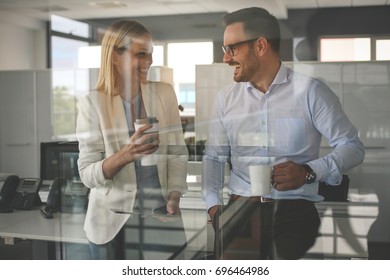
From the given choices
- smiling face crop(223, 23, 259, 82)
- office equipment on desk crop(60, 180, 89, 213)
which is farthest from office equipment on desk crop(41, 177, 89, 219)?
smiling face crop(223, 23, 259, 82)

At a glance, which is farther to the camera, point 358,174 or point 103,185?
point 103,185

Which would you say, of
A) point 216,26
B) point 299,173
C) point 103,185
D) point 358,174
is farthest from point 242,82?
point 103,185

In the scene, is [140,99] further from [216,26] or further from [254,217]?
[254,217]

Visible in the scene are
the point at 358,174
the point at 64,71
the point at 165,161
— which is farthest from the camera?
the point at 64,71

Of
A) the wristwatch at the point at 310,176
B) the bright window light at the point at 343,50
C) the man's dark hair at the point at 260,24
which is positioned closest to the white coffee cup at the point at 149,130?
the man's dark hair at the point at 260,24

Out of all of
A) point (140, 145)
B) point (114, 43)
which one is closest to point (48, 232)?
point (140, 145)

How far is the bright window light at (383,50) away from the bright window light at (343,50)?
1.6 inches

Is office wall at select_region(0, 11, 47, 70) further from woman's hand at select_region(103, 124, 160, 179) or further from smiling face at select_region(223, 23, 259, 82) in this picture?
smiling face at select_region(223, 23, 259, 82)

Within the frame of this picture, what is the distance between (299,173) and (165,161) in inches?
21.7

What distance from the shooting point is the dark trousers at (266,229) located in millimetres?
2309

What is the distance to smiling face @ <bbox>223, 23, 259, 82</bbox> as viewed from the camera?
2254 millimetres

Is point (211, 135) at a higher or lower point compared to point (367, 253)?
higher

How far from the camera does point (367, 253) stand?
7.77ft

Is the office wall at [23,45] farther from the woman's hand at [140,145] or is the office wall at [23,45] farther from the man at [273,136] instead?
the man at [273,136]
